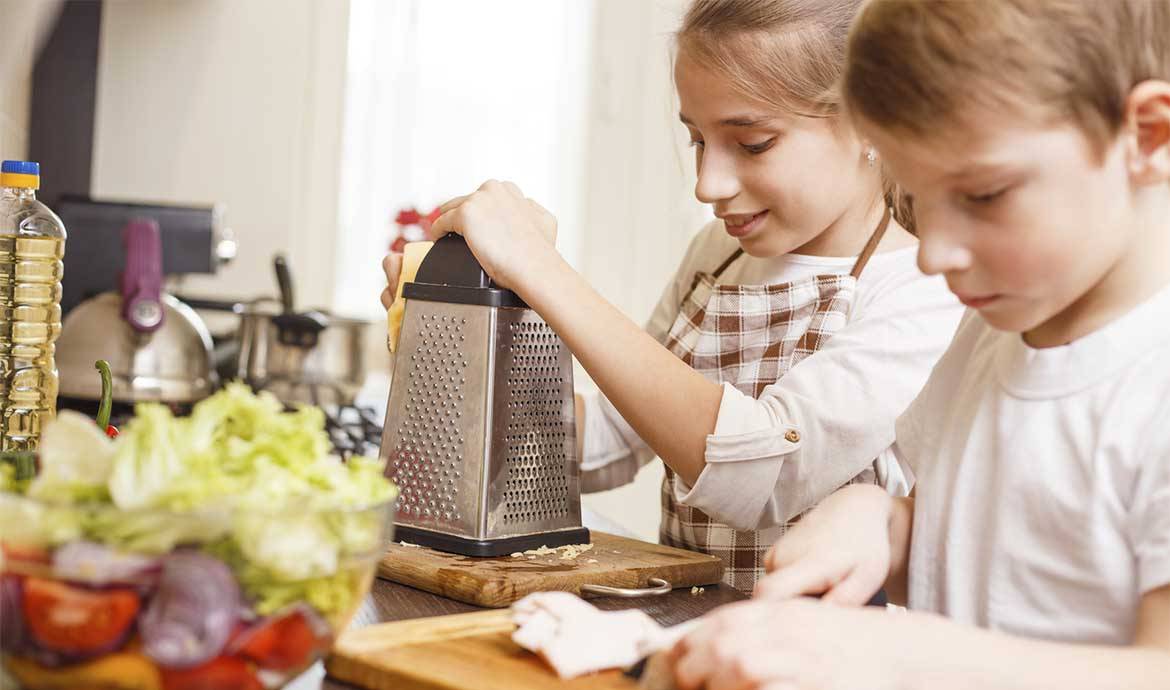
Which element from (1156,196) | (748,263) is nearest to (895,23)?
(1156,196)

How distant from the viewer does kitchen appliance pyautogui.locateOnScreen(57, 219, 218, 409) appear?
2.00 meters

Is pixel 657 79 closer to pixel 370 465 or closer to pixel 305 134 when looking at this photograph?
pixel 305 134

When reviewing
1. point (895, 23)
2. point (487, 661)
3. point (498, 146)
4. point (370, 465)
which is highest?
point (498, 146)

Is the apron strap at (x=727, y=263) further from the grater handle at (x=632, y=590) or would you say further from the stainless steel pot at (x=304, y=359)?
the stainless steel pot at (x=304, y=359)

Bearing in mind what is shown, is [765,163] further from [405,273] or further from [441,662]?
[441,662]

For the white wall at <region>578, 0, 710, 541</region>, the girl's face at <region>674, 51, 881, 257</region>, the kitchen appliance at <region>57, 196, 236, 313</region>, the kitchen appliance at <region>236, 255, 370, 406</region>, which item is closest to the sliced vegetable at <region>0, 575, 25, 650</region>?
the girl's face at <region>674, 51, 881, 257</region>

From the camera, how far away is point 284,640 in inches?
25.9

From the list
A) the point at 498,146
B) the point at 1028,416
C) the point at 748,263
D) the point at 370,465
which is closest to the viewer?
the point at 370,465

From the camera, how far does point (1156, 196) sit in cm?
82

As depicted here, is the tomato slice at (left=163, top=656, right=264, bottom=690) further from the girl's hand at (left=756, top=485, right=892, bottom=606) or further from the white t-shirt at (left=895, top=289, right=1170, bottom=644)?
the white t-shirt at (left=895, top=289, right=1170, bottom=644)

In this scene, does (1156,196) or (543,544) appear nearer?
(1156,196)

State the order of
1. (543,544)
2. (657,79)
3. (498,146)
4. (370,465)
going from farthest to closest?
(498,146) < (657,79) < (543,544) < (370,465)

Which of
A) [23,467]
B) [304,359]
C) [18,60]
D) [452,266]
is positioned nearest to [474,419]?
[452,266]

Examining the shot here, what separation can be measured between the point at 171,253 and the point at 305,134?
4.96 feet
